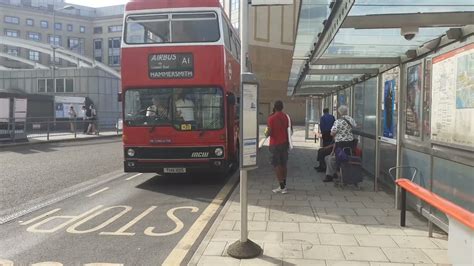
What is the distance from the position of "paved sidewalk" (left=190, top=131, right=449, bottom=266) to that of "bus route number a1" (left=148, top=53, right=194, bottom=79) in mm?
2633

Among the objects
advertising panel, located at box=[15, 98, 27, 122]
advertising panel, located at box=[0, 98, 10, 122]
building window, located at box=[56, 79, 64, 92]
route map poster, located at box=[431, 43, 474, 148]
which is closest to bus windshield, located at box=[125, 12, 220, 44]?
route map poster, located at box=[431, 43, 474, 148]

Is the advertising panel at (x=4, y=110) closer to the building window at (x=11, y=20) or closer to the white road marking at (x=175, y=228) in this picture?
the white road marking at (x=175, y=228)

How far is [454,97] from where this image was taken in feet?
16.2

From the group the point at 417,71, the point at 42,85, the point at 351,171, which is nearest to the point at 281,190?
the point at 351,171

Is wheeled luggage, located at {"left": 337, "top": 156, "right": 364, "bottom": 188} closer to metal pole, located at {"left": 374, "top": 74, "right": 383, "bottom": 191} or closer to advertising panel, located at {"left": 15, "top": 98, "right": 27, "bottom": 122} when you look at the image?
metal pole, located at {"left": 374, "top": 74, "right": 383, "bottom": 191}

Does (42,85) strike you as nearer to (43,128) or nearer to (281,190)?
(43,128)

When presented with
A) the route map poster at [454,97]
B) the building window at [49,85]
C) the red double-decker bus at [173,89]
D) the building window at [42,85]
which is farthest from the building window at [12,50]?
the route map poster at [454,97]

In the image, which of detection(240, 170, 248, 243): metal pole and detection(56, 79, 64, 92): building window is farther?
detection(56, 79, 64, 92): building window

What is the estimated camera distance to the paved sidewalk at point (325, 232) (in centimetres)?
466

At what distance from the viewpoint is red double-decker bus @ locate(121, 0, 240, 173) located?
9055mm

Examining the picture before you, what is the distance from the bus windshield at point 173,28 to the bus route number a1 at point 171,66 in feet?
1.04

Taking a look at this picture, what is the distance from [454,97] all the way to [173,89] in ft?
18.5

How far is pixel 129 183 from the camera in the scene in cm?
1006

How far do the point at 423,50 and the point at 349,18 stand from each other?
5.54ft
